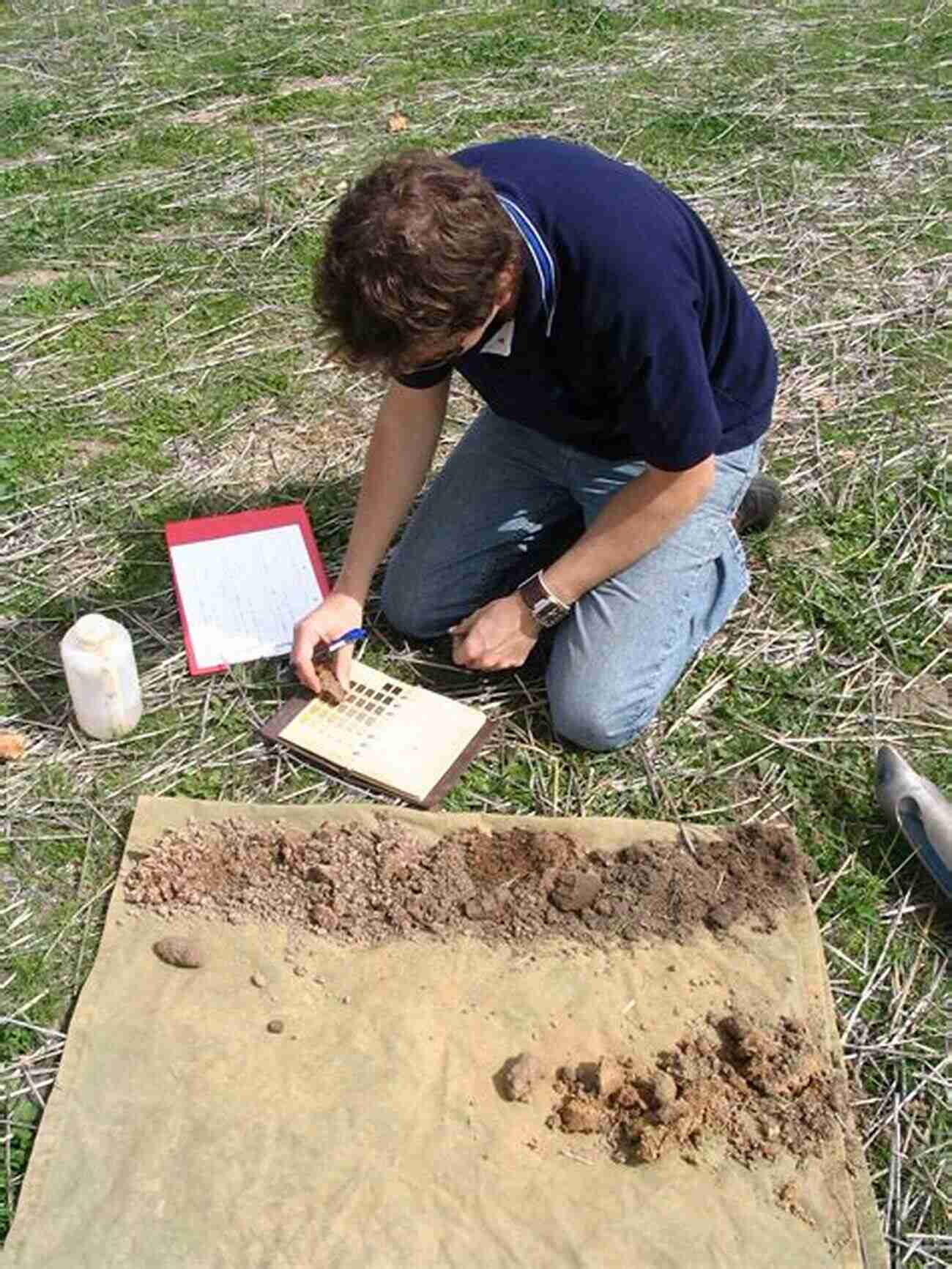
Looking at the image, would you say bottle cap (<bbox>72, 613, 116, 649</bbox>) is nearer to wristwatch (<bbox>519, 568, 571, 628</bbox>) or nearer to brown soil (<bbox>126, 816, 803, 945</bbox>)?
brown soil (<bbox>126, 816, 803, 945</bbox>)

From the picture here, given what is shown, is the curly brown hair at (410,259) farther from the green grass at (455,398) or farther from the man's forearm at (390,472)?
the green grass at (455,398)

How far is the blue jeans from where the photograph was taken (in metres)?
2.90

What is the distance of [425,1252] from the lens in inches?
80.4

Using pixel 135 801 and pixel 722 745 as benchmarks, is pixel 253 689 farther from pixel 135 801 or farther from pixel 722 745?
pixel 722 745

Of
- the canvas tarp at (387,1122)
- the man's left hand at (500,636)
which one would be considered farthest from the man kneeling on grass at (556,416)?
the canvas tarp at (387,1122)

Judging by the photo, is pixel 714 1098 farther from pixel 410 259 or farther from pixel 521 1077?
pixel 410 259

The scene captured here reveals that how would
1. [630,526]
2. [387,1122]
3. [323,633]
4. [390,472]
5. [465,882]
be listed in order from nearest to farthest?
[387,1122] < [465,882] < [630,526] < [323,633] < [390,472]

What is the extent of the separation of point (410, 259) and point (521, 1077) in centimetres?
146

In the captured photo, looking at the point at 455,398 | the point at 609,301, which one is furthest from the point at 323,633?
the point at 455,398

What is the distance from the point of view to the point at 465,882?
8.48ft

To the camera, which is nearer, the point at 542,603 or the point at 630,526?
the point at 630,526

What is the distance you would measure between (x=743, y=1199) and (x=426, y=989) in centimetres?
69

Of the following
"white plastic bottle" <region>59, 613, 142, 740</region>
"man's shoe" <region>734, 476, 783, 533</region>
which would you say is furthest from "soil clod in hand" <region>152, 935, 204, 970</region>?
"man's shoe" <region>734, 476, 783, 533</region>

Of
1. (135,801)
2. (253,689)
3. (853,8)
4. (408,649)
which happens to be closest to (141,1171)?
(135,801)
